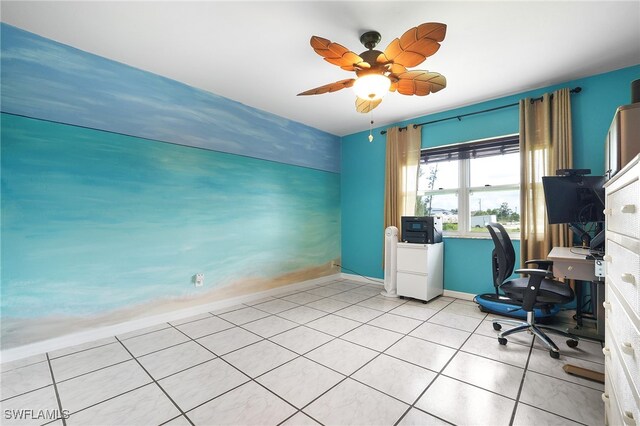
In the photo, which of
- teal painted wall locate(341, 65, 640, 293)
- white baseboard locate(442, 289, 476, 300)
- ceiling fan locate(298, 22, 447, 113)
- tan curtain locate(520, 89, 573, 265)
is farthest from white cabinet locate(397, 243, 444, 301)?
ceiling fan locate(298, 22, 447, 113)

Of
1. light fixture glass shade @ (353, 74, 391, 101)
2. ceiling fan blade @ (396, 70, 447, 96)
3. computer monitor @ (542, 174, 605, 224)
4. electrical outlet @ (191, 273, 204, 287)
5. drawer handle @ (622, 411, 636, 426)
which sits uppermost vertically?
ceiling fan blade @ (396, 70, 447, 96)

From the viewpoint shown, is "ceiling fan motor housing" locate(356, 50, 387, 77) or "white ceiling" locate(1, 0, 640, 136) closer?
"white ceiling" locate(1, 0, 640, 136)

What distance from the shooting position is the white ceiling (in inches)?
79.1

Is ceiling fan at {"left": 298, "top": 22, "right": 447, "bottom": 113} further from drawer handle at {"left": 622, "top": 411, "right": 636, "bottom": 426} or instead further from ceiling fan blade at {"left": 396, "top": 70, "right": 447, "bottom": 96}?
drawer handle at {"left": 622, "top": 411, "right": 636, "bottom": 426}

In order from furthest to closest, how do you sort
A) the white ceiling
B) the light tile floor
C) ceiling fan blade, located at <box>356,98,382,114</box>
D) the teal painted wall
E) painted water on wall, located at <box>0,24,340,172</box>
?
1. the teal painted wall
2. ceiling fan blade, located at <box>356,98,382,114</box>
3. painted water on wall, located at <box>0,24,340,172</box>
4. the white ceiling
5. the light tile floor

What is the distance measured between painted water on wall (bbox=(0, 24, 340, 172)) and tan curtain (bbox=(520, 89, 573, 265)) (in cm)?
329

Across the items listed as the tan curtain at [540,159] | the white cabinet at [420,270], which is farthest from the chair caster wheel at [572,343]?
the white cabinet at [420,270]

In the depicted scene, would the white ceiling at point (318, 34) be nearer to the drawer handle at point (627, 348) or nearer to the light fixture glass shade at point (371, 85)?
the light fixture glass shade at point (371, 85)

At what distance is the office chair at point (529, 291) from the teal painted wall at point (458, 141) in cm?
107

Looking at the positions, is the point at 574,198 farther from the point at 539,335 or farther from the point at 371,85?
the point at 371,85

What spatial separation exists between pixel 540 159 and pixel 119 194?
465 cm

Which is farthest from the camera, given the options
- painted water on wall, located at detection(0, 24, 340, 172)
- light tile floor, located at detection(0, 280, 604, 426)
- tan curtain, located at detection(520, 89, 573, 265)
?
tan curtain, located at detection(520, 89, 573, 265)

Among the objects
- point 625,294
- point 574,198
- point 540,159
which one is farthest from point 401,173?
point 625,294

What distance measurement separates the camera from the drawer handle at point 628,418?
0.85 metres
